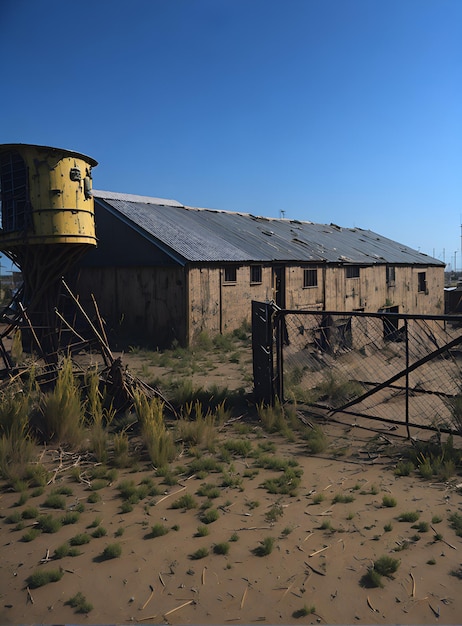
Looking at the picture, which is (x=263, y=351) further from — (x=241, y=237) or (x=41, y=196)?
(x=241, y=237)

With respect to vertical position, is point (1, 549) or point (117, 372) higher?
point (117, 372)

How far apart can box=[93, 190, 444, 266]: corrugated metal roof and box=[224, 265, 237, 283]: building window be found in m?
0.35

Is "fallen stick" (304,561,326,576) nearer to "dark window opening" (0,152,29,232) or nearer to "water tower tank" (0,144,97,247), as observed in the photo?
"water tower tank" (0,144,97,247)

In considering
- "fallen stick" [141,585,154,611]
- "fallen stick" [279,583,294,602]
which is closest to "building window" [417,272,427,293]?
"fallen stick" [279,583,294,602]

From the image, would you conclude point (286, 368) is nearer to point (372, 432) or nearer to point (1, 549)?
point (372, 432)

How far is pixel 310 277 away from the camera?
22375 millimetres

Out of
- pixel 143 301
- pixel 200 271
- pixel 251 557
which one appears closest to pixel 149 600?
pixel 251 557

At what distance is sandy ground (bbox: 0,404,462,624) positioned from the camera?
3.69 metres

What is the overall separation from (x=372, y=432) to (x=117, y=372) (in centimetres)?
437

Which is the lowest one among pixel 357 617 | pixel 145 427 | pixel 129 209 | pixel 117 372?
pixel 357 617

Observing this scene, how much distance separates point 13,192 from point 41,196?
0.78 metres

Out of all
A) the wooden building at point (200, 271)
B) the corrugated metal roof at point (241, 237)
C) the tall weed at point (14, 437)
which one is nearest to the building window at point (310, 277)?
the wooden building at point (200, 271)

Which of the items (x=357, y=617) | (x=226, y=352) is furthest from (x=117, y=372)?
(x=226, y=352)

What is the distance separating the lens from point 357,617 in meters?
3.60
